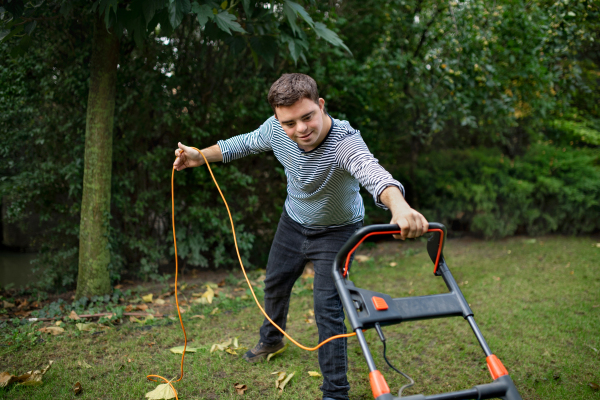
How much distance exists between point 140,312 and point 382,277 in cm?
271

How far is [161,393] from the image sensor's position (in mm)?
2598

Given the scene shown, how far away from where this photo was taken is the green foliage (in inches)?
245

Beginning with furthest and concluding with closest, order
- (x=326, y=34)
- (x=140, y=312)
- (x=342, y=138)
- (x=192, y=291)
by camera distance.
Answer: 1. (x=192, y=291)
2. (x=140, y=312)
3. (x=326, y=34)
4. (x=342, y=138)

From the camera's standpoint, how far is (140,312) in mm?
3916

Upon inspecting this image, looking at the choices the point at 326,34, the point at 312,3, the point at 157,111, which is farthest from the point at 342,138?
the point at 157,111

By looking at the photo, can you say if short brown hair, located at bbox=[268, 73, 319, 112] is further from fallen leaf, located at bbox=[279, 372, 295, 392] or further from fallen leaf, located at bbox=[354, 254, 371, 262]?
fallen leaf, located at bbox=[354, 254, 371, 262]

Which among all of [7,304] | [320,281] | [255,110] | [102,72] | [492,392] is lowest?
[7,304]

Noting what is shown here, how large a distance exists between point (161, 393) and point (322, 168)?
1.64 meters

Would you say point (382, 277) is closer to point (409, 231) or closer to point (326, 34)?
point (326, 34)

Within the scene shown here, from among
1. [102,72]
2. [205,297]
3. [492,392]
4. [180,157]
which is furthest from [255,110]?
[492,392]

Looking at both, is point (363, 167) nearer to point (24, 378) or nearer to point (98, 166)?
point (24, 378)

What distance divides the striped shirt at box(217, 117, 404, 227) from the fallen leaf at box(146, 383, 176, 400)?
4.16 ft

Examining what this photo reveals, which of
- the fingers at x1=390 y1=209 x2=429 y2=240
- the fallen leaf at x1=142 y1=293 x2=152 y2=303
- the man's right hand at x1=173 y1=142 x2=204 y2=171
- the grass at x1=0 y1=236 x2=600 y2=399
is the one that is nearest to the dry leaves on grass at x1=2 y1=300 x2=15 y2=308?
the grass at x1=0 y1=236 x2=600 y2=399

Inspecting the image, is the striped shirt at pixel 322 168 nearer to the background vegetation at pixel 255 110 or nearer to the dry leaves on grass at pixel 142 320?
the background vegetation at pixel 255 110
